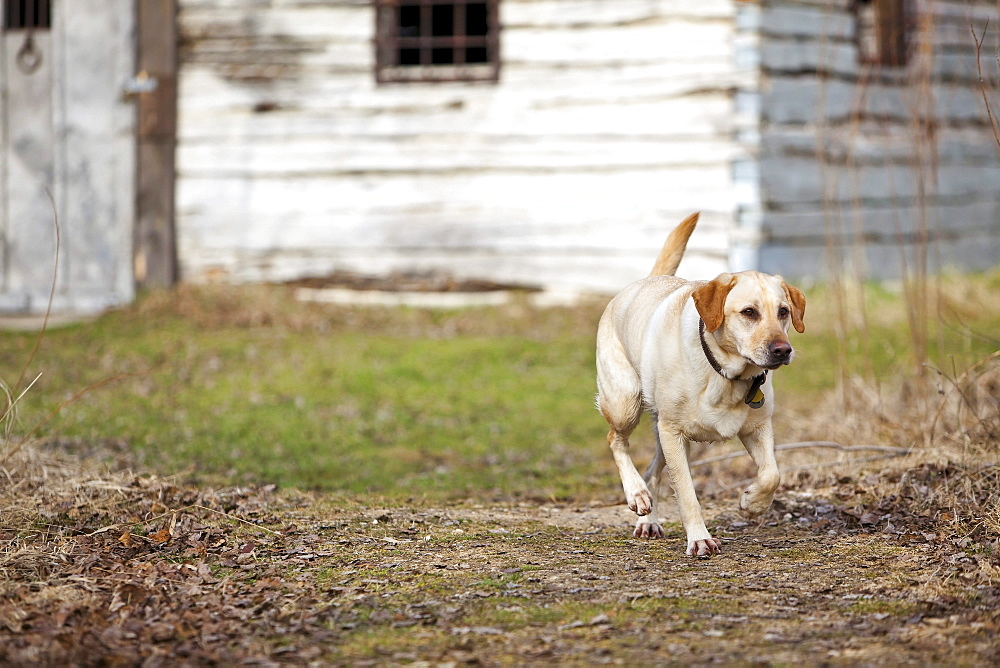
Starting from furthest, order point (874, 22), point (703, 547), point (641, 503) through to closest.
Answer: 1. point (874, 22)
2. point (641, 503)
3. point (703, 547)

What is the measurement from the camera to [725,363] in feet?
13.9

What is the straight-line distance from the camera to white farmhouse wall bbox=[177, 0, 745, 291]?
407 inches

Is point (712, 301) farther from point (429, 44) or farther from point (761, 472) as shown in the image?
point (429, 44)

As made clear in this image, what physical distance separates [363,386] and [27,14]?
539 centimetres

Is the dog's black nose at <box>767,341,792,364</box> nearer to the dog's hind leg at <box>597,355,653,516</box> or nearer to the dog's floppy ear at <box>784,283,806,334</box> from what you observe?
the dog's floppy ear at <box>784,283,806,334</box>

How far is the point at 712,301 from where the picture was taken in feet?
13.6

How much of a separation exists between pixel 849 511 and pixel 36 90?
349 inches

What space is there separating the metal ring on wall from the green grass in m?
2.49

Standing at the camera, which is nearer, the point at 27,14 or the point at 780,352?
the point at 780,352

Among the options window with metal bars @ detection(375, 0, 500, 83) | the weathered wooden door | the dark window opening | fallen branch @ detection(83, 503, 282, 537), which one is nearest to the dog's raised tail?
fallen branch @ detection(83, 503, 282, 537)

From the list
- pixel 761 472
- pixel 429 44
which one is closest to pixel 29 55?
pixel 429 44

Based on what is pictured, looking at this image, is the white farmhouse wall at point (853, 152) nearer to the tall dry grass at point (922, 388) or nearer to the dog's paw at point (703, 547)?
the tall dry grass at point (922, 388)

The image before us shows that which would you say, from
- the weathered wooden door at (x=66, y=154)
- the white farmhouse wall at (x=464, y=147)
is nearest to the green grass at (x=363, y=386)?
the white farmhouse wall at (x=464, y=147)

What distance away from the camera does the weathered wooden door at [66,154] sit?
35.6 ft
